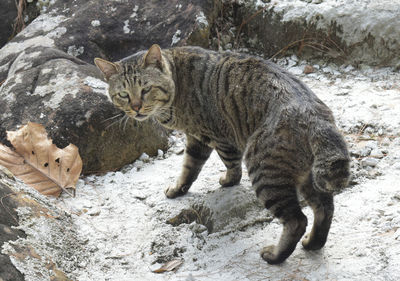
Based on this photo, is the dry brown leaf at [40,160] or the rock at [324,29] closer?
the dry brown leaf at [40,160]

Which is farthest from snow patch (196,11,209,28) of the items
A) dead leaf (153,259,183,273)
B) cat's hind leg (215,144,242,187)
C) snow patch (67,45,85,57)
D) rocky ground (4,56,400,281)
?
dead leaf (153,259,183,273)

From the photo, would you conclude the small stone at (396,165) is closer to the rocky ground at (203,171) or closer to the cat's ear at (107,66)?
the rocky ground at (203,171)

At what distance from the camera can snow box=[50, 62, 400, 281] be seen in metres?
2.53

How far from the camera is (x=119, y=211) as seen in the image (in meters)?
3.32

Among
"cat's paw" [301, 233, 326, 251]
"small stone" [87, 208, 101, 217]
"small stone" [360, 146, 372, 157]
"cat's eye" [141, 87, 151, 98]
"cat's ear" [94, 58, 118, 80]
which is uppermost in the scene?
"cat's ear" [94, 58, 118, 80]

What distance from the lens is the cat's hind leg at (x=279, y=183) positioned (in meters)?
2.46

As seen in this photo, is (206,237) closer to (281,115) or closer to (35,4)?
(281,115)

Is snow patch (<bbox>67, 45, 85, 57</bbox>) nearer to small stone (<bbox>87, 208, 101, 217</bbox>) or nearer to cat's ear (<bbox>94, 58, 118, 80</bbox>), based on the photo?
cat's ear (<bbox>94, 58, 118, 80</bbox>)

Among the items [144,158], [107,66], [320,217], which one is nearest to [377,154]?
[320,217]

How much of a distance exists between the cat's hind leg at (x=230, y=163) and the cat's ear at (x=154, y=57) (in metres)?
0.76

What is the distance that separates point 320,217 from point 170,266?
3.16 feet

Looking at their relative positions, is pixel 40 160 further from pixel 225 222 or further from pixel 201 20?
pixel 201 20

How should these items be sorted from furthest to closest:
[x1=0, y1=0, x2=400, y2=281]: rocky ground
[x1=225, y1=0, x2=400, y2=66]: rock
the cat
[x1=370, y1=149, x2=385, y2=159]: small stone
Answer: [x1=225, y1=0, x2=400, y2=66]: rock < [x1=370, y1=149, x2=385, y2=159]: small stone < [x1=0, y1=0, x2=400, y2=281]: rocky ground < the cat

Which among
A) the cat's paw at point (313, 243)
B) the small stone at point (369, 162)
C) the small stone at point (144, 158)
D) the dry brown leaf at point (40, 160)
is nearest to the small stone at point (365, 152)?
the small stone at point (369, 162)
